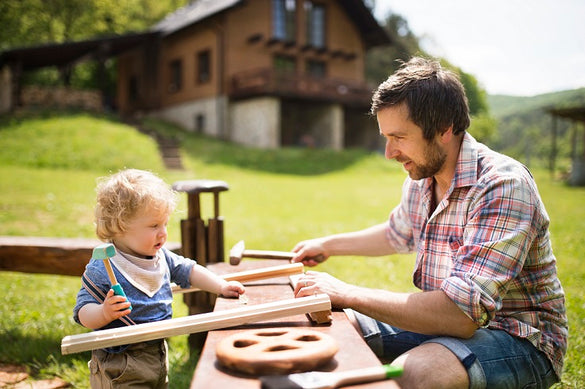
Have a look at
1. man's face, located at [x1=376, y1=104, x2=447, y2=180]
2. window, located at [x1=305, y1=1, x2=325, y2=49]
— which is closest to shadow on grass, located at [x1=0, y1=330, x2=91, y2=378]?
man's face, located at [x1=376, y1=104, x2=447, y2=180]

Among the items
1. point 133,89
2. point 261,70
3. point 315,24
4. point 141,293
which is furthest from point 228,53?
point 141,293

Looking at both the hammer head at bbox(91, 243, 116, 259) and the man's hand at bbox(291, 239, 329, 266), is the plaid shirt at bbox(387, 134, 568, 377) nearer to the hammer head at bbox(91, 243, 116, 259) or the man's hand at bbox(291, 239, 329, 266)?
the man's hand at bbox(291, 239, 329, 266)

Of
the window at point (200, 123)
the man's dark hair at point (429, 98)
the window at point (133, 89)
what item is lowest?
the man's dark hair at point (429, 98)

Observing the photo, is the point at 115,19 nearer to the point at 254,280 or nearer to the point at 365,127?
the point at 365,127

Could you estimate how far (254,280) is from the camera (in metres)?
2.78

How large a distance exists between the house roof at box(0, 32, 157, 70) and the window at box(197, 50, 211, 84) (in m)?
2.62

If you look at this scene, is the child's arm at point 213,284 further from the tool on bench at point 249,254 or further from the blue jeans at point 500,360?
the blue jeans at point 500,360

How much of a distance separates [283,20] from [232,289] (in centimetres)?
2350

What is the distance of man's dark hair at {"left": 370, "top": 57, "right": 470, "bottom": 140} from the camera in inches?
90.0

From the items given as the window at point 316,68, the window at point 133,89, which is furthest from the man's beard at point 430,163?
the window at point 133,89

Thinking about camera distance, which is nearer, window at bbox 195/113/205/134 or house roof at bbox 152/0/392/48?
window at bbox 195/113/205/134

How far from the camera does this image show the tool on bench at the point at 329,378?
135cm

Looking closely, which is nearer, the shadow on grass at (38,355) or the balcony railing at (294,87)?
the shadow on grass at (38,355)

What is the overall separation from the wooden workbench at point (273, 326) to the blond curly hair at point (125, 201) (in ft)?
1.80
